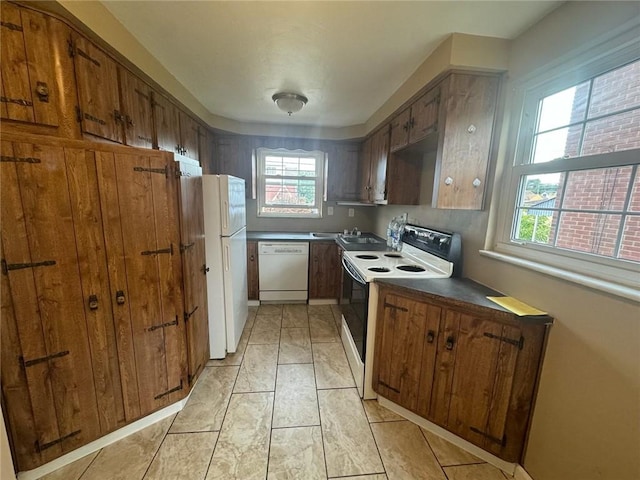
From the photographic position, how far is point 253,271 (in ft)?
11.2

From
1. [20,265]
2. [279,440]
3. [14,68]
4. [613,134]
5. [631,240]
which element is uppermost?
[14,68]

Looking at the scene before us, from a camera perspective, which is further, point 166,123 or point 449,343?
point 166,123

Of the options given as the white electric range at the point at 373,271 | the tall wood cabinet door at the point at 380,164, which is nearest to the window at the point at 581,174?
the white electric range at the point at 373,271

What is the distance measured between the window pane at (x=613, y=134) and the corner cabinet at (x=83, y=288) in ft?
7.35

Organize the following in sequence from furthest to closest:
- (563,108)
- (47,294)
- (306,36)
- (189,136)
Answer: (189,136) → (306,36) → (563,108) → (47,294)

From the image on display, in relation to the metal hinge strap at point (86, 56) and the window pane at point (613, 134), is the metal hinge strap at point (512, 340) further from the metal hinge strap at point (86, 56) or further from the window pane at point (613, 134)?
the metal hinge strap at point (86, 56)

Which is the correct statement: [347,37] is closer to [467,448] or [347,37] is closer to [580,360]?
[580,360]

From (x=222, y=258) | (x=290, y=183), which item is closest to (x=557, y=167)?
(x=222, y=258)

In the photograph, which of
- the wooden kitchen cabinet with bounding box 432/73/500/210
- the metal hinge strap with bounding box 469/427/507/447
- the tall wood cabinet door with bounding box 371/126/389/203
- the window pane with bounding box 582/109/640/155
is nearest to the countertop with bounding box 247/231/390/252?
the tall wood cabinet door with bounding box 371/126/389/203

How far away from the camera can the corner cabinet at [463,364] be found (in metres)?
1.31

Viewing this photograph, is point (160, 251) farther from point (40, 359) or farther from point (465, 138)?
point (465, 138)

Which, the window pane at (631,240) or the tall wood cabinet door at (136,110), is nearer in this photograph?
the window pane at (631,240)

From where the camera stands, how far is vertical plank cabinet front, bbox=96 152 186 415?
1.40 meters

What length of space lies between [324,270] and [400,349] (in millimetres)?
1894
